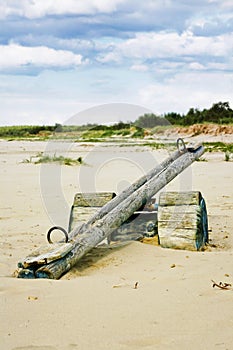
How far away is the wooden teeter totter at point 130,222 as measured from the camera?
4598mm

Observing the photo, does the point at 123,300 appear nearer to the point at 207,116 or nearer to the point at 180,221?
the point at 180,221

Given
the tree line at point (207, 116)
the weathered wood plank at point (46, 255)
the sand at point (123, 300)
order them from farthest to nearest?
the tree line at point (207, 116) < the weathered wood plank at point (46, 255) < the sand at point (123, 300)

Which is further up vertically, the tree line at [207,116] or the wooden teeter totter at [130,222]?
the tree line at [207,116]

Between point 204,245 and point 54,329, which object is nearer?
point 54,329

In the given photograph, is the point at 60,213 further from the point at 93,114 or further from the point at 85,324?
the point at 85,324

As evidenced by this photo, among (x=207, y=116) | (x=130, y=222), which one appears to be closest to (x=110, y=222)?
(x=130, y=222)

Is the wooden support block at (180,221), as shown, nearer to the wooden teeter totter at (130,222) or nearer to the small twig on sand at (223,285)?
the wooden teeter totter at (130,222)

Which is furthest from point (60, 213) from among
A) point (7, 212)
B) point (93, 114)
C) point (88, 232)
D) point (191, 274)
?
point (191, 274)

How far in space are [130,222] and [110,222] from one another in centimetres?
78

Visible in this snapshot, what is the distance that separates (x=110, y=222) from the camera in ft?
17.1

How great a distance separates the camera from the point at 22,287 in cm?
427

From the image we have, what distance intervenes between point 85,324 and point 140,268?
Result: 4.56 feet

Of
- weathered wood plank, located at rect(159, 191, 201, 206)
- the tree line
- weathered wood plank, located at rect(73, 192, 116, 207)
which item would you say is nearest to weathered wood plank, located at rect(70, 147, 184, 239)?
weathered wood plank, located at rect(73, 192, 116, 207)

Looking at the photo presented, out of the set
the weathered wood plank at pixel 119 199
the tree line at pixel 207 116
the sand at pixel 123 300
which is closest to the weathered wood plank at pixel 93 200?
the weathered wood plank at pixel 119 199
